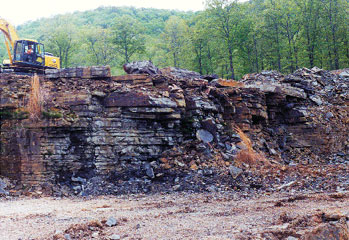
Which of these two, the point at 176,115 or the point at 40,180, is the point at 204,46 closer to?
the point at 176,115

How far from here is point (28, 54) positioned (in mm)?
19469

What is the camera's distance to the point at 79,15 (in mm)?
103875

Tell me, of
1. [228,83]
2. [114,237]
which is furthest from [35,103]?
[228,83]

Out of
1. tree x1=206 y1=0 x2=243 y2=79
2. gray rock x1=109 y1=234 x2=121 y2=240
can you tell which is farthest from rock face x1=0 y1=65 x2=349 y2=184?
tree x1=206 y1=0 x2=243 y2=79

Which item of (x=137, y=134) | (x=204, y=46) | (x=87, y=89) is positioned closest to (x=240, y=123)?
(x=137, y=134)

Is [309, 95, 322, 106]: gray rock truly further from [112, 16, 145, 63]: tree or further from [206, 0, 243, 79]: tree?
[112, 16, 145, 63]: tree

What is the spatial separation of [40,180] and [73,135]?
1.93 metres

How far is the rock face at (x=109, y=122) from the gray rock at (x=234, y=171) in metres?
1.04

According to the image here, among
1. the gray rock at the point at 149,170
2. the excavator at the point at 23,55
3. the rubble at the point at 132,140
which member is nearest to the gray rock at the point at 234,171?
the rubble at the point at 132,140

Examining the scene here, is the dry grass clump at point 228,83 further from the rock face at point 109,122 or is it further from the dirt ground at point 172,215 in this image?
the dirt ground at point 172,215

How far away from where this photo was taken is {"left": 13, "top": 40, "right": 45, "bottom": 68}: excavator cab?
19203 mm

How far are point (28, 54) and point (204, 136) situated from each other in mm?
11168

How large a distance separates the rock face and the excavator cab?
19.4ft

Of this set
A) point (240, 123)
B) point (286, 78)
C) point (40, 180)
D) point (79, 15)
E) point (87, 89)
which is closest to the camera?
point (40, 180)
